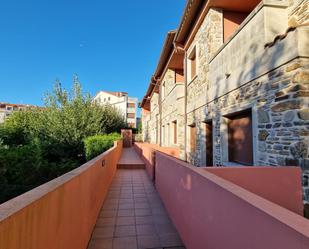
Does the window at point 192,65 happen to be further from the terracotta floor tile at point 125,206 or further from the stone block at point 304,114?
the terracotta floor tile at point 125,206

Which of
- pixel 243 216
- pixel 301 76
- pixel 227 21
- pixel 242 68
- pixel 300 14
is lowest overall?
pixel 243 216

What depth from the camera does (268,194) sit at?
2.92 meters

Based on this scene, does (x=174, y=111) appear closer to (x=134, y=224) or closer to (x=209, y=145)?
(x=209, y=145)

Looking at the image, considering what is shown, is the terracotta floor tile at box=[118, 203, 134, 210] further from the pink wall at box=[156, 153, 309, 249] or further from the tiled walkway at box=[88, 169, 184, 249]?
the pink wall at box=[156, 153, 309, 249]

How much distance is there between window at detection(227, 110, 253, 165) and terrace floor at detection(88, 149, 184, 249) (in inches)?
91.6

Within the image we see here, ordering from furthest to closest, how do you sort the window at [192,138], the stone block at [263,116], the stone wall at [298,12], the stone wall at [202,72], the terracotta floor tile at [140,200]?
the window at [192,138] < the stone wall at [202,72] < the terracotta floor tile at [140,200] < the stone block at [263,116] < the stone wall at [298,12]

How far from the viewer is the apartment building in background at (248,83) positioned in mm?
3225

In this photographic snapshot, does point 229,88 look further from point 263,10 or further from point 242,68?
point 263,10

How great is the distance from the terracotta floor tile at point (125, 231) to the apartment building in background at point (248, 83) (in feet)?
9.17

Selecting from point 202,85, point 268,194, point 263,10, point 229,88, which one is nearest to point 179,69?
point 202,85

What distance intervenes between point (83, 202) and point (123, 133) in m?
19.0

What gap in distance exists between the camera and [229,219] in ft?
5.54

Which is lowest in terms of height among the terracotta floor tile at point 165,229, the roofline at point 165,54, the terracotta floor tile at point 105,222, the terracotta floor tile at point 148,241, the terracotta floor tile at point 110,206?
the terracotta floor tile at point 110,206

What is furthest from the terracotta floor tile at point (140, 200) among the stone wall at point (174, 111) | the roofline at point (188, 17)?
the roofline at point (188, 17)
